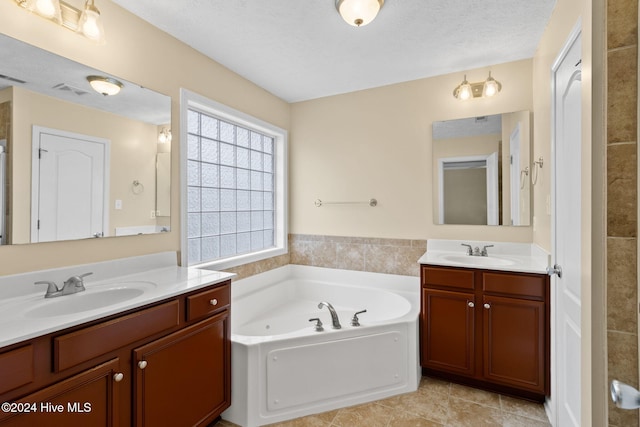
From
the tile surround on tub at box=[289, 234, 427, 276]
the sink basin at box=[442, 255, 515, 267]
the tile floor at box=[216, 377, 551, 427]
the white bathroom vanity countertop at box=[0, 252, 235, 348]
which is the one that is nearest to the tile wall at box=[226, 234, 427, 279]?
the tile surround on tub at box=[289, 234, 427, 276]

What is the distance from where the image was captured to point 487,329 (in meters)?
2.11

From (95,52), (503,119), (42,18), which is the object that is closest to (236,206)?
(95,52)

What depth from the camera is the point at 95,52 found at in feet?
5.54

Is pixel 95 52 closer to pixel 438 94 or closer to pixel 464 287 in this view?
pixel 438 94

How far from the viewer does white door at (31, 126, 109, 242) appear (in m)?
1.45

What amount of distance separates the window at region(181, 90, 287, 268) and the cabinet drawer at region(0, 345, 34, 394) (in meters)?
1.16

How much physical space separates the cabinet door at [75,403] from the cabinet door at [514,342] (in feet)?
7.36

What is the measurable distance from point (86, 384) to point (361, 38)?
99.0 inches

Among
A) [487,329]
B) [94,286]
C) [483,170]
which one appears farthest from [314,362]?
[483,170]

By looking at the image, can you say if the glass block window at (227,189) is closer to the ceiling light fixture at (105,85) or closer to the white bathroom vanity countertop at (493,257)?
the ceiling light fixture at (105,85)

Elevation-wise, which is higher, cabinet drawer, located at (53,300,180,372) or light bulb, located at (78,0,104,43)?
light bulb, located at (78,0,104,43)

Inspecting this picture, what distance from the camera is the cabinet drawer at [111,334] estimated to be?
3.58 feet

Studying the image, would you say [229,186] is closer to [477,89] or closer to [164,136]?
[164,136]

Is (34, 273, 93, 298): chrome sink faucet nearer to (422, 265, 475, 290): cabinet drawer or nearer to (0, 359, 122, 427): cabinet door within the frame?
(0, 359, 122, 427): cabinet door
